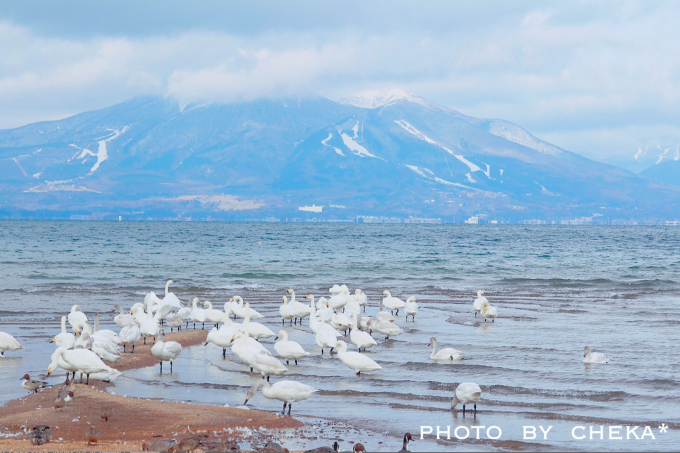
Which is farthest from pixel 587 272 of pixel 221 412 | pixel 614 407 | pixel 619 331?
pixel 221 412

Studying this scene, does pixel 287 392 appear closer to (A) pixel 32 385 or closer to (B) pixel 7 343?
(A) pixel 32 385

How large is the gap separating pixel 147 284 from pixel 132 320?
50.8 feet

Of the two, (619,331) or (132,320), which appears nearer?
(132,320)

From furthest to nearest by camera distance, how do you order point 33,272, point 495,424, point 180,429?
point 33,272 → point 495,424 → point 180,429

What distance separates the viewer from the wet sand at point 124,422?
946 centimetres

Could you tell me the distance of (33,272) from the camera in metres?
38.1

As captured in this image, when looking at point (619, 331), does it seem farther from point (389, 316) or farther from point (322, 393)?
point (322, 393)

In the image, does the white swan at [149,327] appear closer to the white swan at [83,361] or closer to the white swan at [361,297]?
the white swan at [83,361]

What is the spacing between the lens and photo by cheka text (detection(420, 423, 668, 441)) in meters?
10.0

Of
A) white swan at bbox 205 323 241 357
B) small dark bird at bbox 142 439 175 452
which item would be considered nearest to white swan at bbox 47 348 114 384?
white swan at bbox 205 323 241 357

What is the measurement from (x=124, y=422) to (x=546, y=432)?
21.4 feet

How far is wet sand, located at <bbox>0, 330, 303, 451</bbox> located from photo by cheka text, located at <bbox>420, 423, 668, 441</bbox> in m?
2.24

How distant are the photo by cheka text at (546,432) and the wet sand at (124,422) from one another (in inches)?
88.0

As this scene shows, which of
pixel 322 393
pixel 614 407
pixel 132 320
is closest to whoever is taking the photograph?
pixel 614 407
